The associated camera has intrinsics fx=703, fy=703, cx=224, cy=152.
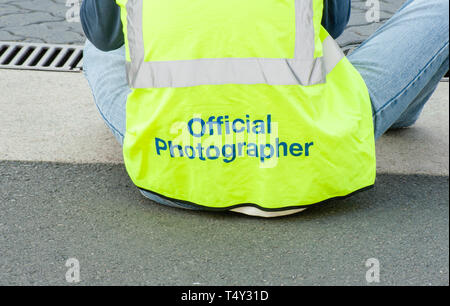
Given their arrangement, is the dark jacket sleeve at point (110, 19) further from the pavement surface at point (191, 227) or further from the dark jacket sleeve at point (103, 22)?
the pavement surface at point (191, 227)

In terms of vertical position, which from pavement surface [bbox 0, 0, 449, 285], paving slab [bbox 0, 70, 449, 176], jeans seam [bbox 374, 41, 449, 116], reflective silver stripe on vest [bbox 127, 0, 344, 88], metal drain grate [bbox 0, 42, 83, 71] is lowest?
metal drain grate [bbox 0, 42, 83, 71]

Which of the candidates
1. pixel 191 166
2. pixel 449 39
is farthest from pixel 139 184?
pixel 449 39

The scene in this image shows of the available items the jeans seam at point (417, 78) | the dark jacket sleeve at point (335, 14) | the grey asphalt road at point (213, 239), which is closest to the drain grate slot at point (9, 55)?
the grey asphalt road at point (213, 239)

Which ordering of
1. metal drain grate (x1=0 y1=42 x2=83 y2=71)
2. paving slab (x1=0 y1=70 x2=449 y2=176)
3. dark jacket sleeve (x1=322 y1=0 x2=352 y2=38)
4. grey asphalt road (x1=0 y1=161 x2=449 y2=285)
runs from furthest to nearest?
1. metal drain grate (x1=0 y1=42 x2=83 y2=71)
2. paving slab (x1=0 y1=70 x2=449 y2=176)
3. dark jacket sleeve (x1=322 y1=0 x2=352 y2=38)
4. grey asphalt road (x1=0 y1=161 x2=449 y2=285)

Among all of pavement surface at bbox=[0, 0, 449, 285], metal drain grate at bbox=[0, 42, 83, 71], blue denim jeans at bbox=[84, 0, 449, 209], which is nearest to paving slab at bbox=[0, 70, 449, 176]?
pavement surface at bbox=[0, 0, 449, 285]

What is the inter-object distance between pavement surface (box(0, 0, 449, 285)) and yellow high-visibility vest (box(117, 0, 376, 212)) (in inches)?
4.6

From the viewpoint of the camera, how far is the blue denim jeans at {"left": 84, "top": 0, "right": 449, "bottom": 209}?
2455 mm

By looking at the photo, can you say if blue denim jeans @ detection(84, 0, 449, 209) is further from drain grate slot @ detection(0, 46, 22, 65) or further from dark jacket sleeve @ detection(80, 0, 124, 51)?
drain grate slot @ detection(0, 46, 22, 65)

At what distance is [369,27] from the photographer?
4.28 metres

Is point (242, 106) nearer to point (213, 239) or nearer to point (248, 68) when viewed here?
point (248, 68)
